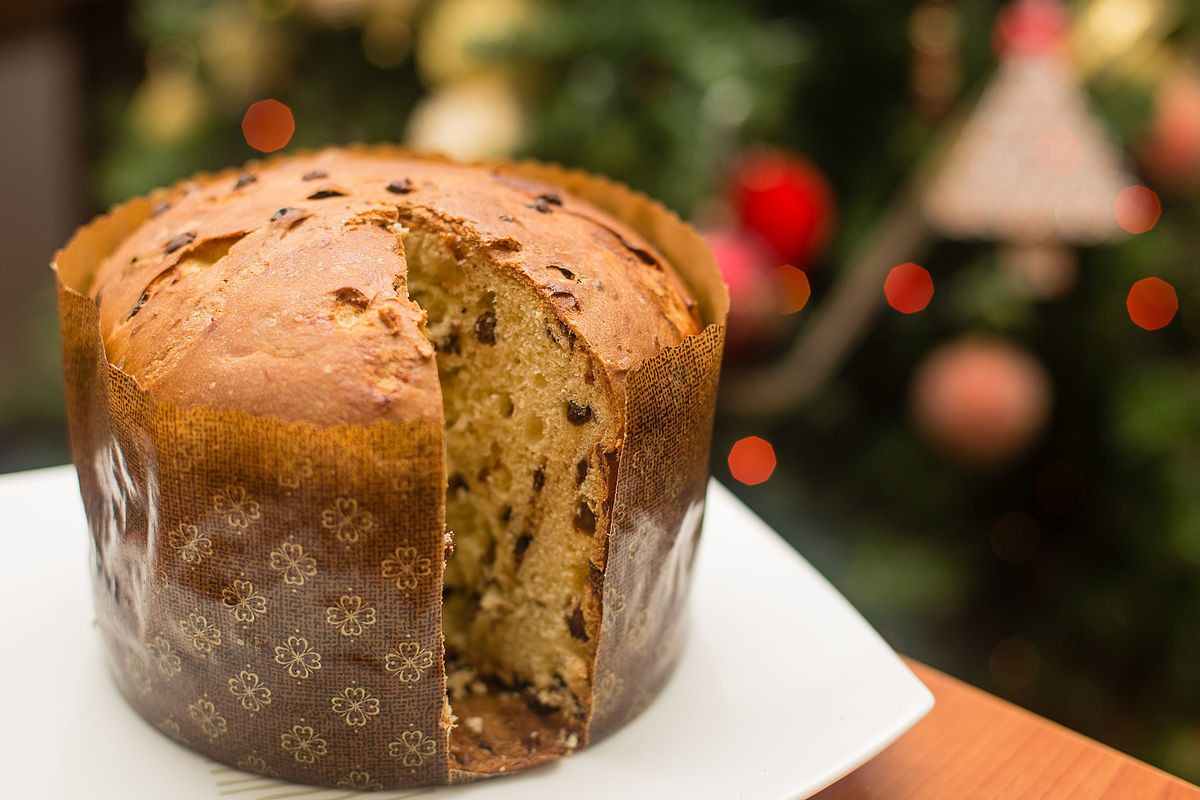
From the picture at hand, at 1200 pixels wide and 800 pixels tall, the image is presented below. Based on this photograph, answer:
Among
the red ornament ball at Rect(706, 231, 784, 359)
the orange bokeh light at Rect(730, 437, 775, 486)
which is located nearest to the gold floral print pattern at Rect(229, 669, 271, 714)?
the red ornament ball at Rect(706, 231, 784, 359)

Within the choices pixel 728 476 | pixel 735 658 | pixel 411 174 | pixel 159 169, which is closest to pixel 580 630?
pixel 735 658

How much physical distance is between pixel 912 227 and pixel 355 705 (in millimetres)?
1392

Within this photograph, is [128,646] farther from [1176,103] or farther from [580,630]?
[1176,103]

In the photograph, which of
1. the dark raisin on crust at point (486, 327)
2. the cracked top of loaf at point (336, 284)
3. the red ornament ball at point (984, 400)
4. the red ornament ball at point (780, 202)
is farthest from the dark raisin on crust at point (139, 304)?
the red ornament ball at point (984, 400)

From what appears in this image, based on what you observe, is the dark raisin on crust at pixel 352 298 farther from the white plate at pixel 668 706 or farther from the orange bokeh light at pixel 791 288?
the orange bokeh light at pixel 791 288

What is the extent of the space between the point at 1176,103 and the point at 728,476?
45.6 inches

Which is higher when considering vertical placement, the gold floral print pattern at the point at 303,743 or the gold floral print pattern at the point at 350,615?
the gold floral print pattern at the point at 350,615

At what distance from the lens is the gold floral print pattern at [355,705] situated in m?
1.18

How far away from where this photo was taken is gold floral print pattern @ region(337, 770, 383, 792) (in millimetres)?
1227

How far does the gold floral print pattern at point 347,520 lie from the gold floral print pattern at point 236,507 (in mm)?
68

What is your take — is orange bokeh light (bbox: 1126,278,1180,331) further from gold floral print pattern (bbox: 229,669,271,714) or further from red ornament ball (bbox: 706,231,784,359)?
gold floral print pattern (bbox: 229,669,271,714)

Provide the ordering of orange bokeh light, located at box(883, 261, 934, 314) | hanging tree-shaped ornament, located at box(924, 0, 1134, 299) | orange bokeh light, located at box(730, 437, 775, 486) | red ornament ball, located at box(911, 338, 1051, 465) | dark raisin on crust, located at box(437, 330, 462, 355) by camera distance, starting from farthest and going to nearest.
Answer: orange bokeh light, located at box(730, 437, 775, 486) < orange bokeh light, located at box(883, 261, 934, 314) < red ornament ball, located at box(911, 338, 1051, 465) < hanging tree-shaped ornament, located at box(924, 0, 1134, 299) < dark raisin on crust, located at box(437, 330, 462, 355)

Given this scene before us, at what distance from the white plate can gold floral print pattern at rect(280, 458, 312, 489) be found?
0.37 metres

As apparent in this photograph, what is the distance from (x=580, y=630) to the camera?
4.45ft
